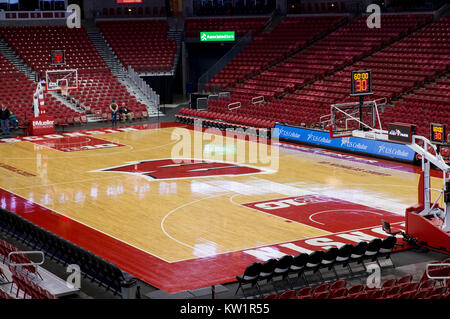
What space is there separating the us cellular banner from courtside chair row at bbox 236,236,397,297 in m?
13.1

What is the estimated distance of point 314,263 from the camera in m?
A: 17.4

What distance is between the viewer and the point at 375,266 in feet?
59.8

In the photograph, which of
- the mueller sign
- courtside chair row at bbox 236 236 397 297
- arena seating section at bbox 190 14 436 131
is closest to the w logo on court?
arena seating section at bbox 190 14 436 131

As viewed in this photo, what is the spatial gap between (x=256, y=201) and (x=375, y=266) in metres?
7.16

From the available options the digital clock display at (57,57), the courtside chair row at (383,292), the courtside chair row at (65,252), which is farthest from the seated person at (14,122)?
the courtside chair row at (383,292)

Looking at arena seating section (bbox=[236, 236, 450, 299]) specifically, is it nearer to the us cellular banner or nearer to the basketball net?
the us cellular banner

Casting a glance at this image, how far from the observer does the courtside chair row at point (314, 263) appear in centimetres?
1666

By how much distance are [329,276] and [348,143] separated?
54.4 ft

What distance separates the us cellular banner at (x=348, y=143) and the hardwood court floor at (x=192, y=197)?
0.65 metres

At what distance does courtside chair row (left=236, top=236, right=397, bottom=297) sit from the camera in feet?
54.6

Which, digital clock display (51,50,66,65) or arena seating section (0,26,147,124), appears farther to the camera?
arena seating section (0,26,147,124)

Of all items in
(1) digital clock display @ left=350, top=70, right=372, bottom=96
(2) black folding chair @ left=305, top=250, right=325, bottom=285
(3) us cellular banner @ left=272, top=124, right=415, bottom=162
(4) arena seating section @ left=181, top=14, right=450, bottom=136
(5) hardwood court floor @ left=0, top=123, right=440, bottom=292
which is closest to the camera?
(2) black folding chair @ left=305, top=250, right=325, bottom=285

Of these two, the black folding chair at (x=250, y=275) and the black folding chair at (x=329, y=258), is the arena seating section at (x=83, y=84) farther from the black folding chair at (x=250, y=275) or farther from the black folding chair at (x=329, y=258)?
the black folding chair at (x=250, y=275)

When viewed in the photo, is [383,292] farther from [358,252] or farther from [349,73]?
[349,73]
